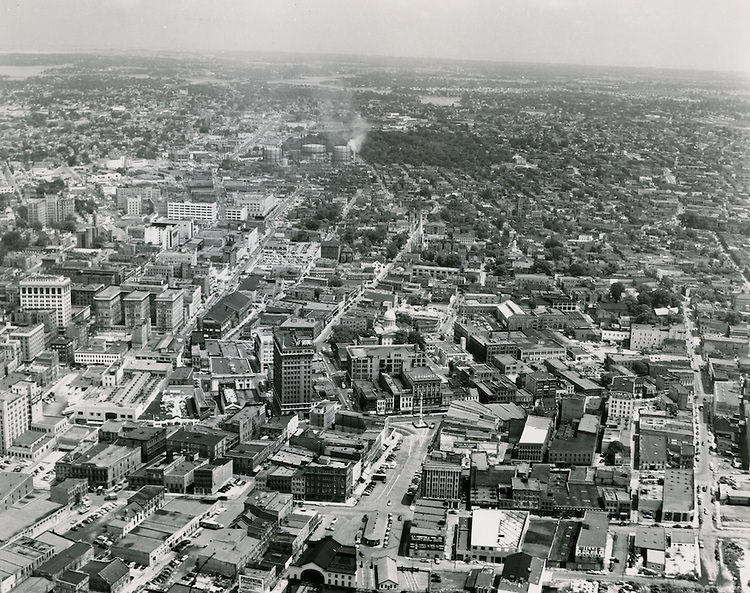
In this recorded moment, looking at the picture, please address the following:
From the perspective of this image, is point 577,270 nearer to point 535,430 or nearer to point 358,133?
point 535,430

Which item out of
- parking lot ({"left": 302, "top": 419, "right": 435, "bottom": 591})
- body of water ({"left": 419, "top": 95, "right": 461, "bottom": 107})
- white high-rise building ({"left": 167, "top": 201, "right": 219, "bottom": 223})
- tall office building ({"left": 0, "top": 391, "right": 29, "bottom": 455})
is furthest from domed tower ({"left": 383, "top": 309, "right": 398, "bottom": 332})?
body of water ({"left": 419, "top": 95, "right": 461, "bottom": 107})

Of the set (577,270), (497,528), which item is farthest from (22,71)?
(497,528)

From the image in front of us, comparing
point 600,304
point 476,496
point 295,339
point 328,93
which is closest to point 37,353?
point 295,339

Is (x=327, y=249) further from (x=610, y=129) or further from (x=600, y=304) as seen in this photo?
(x=610, y=129)

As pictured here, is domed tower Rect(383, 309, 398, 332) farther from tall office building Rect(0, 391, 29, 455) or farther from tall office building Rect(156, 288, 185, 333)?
tall office building Rect(0, 391, 29, 455)

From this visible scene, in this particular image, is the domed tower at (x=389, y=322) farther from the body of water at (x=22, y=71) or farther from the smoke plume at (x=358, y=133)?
the body of water at (x=22, y=71)

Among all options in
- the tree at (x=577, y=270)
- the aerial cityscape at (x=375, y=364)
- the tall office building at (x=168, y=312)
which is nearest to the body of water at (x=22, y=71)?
the aerial cityscape at (x=375, y=364)
